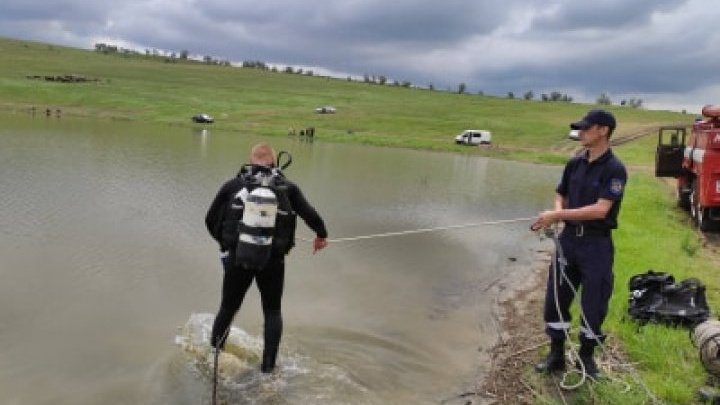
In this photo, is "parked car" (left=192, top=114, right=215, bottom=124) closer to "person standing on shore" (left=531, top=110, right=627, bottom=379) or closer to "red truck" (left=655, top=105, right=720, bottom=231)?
→ "red truck" (left=655, top=105, right=720, bottom=231)

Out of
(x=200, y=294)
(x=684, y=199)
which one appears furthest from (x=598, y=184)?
(x=684, y=199)

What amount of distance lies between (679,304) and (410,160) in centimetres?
3307

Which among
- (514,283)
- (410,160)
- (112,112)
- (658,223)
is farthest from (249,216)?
(112,112)

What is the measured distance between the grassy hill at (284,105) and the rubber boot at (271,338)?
45.9 meters

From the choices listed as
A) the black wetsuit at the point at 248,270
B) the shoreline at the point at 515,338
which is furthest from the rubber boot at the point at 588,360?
the black wetsuit at the point at 248,270

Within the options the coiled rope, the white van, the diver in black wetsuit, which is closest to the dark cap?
the coiled rope

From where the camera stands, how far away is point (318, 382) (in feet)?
24.3

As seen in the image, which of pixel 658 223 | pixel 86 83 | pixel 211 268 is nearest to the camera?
pixel 211 268

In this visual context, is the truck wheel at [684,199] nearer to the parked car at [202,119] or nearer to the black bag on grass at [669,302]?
the black bag on grass at [669,302]

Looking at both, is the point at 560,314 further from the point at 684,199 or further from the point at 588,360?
the point at 684,199

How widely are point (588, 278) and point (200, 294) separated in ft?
19.1

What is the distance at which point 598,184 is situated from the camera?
6.84m

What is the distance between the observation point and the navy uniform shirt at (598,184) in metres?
6.71

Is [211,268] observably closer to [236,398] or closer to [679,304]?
[236,398]
